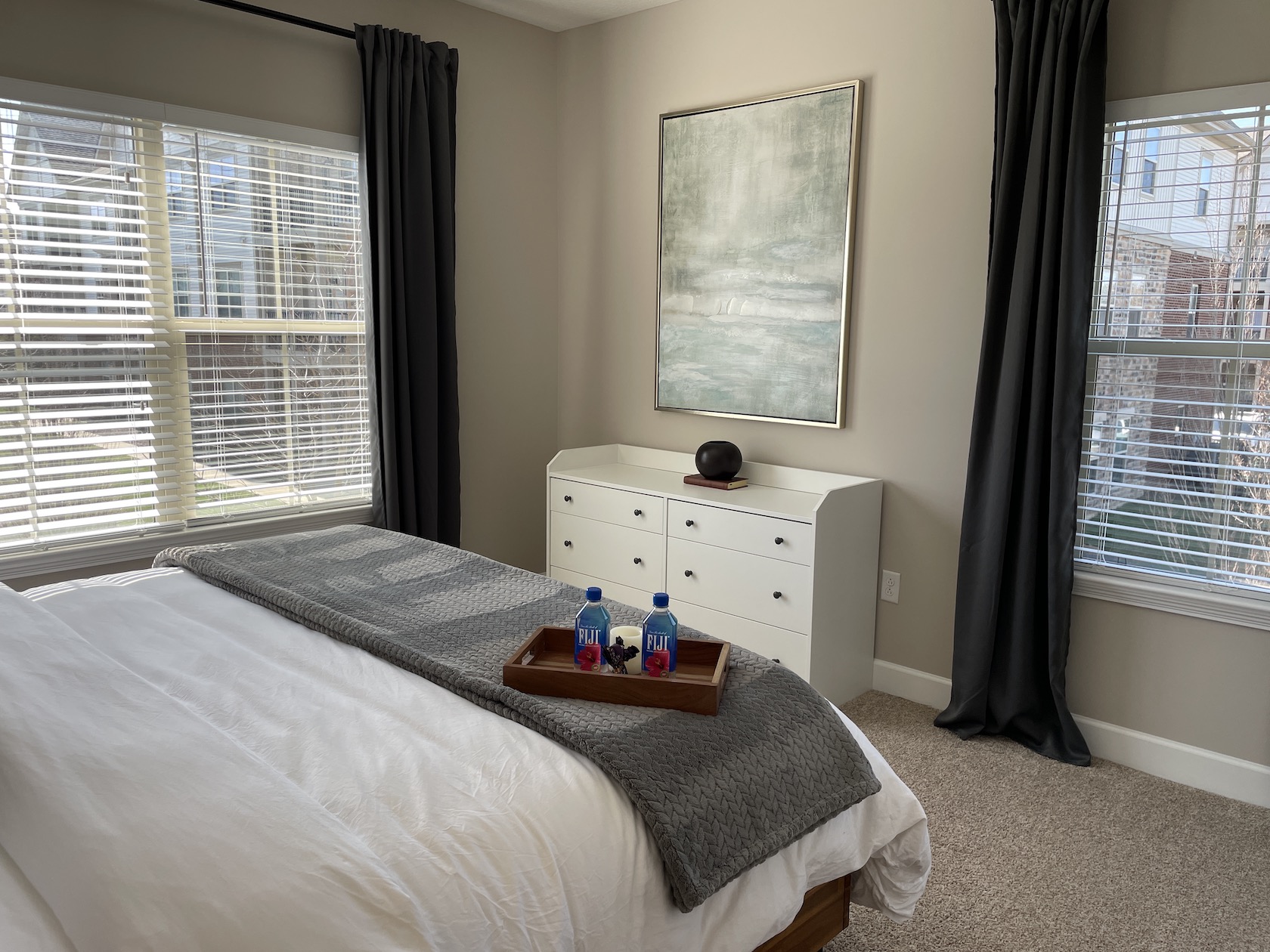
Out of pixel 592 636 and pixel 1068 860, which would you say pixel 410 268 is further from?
pixel 1068 860

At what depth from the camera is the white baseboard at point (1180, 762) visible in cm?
262

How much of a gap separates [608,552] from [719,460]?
0.59m

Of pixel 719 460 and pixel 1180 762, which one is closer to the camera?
pixel 1180 762

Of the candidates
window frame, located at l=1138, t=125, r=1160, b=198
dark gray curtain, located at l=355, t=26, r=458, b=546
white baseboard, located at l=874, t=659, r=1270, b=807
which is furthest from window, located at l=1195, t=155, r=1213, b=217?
dark gray curtain, located at l=355, t=26, r=458, b=546

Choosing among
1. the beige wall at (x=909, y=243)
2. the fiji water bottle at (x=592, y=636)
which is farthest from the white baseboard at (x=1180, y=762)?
the fiji water bottle at (x=592, y=636)

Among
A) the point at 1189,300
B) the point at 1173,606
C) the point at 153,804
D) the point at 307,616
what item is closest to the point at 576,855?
the point at 153,804

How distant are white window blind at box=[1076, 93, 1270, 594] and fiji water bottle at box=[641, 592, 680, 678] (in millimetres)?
1833

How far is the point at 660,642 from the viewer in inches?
65.5

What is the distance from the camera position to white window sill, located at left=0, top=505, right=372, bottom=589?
283 cm

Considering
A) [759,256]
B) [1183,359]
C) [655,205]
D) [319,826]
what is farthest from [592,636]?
[655,205]

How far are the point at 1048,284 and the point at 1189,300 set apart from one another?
0.39 m

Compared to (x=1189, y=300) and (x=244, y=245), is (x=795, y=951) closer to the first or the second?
(x=1189, y=300)

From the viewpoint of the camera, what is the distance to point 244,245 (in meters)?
3.27

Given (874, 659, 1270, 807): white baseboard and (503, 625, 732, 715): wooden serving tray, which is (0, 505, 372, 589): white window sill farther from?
(874, 659, 1270, 807): white baseboard
